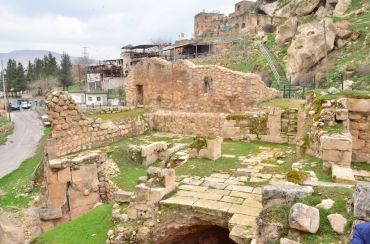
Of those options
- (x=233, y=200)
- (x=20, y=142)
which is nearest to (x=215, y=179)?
(x=233, y=200)

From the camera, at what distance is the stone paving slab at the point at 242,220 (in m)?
5.10

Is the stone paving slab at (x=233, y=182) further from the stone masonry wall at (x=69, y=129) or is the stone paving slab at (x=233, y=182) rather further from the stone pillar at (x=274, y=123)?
the stone masonry wall at (x=69, y=129)

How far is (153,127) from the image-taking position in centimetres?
1762

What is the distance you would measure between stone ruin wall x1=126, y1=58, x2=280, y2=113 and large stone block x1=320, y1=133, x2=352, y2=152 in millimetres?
9599

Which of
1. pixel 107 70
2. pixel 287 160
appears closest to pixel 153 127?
pixel 287 160

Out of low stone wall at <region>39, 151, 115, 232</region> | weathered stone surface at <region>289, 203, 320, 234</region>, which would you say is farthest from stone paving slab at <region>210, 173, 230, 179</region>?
weathered stone surface at <region>289, 203, 320, 234</region>

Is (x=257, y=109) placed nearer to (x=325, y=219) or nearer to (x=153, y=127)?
(x=153, y=127)

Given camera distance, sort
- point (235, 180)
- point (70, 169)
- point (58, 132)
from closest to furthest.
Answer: point (235, 180) < point (70, 169) < point (58, 132)

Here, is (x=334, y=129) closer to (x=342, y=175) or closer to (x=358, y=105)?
(x=358, y=105)

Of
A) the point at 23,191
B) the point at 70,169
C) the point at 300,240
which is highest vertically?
the point at 300,240

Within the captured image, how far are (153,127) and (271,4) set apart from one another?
153 ft

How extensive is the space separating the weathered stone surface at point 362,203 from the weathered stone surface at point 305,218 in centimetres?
43

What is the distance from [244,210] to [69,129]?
7821 millimetres

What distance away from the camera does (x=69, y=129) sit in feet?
36.8
